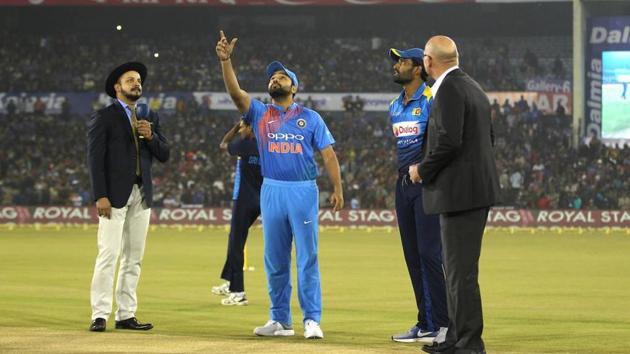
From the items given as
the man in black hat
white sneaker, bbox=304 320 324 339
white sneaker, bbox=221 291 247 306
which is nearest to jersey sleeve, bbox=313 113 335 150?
white sneaker, bbox=304 320 324 339

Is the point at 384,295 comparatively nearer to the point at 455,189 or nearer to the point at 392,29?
the point at 455,189

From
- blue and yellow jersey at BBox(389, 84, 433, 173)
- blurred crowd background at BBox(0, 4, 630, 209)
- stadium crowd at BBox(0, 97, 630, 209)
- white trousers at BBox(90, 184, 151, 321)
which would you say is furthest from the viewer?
blurred crowd background at BBox(0, 4, 630, 209)

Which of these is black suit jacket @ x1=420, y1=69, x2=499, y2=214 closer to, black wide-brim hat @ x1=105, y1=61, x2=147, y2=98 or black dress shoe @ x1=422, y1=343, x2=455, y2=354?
black dress shoe @ x1=422, y1=343, x2=455, y2=354

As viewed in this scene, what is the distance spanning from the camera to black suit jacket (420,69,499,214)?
856 cm

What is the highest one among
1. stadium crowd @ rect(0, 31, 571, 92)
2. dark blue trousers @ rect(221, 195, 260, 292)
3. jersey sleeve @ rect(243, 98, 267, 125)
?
stadium crowd @ rect(0, 31, 571, 92)

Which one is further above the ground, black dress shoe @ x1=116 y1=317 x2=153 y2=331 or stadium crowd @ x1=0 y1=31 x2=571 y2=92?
stadium crowd @ x1=0 y1=31 x2=571 y2=92

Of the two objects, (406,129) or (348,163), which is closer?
(406,129)

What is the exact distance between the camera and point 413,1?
42.3 meters

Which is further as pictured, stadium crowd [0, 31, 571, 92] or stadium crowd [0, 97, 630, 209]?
stadium crowd [0, 31, 571, 92]

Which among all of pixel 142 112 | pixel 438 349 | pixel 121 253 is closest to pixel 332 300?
pixel 121 253

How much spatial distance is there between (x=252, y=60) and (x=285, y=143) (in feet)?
132

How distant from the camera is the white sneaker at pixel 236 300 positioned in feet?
48.1

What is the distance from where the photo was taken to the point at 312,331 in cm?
1084

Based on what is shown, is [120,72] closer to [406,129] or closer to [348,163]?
[406,129]
